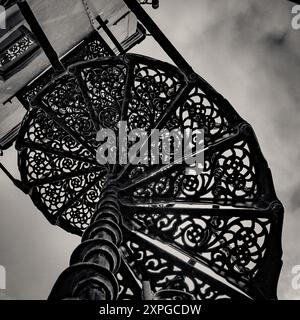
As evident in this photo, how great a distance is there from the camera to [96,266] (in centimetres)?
193

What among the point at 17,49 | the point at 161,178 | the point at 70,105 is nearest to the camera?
the point at 161,178

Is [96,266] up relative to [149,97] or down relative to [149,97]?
down

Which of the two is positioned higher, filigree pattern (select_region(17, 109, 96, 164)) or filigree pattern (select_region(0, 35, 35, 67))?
filigree pattern (select_region(0, 35, 35, 67))

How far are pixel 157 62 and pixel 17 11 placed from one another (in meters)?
3.32

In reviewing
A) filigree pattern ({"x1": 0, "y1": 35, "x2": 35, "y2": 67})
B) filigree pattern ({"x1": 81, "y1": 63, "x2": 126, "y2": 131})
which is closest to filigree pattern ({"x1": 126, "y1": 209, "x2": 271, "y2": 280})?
filigree pattern ({"x1": 81, "y1": 63, "x2": 126, "y2": 131})

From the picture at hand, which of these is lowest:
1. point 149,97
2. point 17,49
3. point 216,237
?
point 216,237

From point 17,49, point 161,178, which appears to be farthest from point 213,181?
point 17,49

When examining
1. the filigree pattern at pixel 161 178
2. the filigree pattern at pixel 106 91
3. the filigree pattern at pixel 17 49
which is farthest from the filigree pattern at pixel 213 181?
the filigree pattern at pixel 17 49

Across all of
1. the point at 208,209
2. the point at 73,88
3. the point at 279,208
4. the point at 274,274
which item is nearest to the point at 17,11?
the point at 73,88

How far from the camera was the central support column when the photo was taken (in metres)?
1.77

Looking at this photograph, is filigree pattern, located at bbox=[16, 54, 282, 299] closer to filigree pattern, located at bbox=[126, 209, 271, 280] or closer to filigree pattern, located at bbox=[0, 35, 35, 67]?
filigree pattern, located at bbox=[126, 209, 271, 280]

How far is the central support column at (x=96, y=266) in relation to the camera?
1.77 metres

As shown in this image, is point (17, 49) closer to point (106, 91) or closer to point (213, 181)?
point (106, 91)

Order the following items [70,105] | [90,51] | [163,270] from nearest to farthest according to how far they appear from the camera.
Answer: [163,270], [70,105], [90,51]
